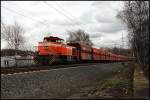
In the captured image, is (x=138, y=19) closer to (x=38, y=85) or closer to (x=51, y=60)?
(x=51, y=60)

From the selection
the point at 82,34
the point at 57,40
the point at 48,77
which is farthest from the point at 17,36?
the point at 48,77

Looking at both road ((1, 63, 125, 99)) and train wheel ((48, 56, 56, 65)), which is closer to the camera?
road ((1, 63, 125, 99))

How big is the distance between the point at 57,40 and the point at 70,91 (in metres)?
15.2

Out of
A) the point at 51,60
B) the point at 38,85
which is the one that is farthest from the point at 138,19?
the point at 38,85

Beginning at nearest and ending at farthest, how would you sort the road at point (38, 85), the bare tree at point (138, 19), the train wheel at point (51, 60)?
1. the road at point (38, 85)
2. the bare tree at point (138, 19)
3. the train wheel at point (51, 60)

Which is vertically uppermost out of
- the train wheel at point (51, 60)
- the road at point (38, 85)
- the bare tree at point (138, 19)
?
the bare tree at point (138, 19)

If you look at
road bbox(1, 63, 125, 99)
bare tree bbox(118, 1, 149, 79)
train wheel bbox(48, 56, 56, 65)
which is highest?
bare tree bbox(118, 1, 149, 79)

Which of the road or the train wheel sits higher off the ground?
the train wheel

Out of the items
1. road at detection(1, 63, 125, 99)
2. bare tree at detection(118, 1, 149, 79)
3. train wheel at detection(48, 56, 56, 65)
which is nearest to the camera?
road at detection(1, 63, 125, 99)

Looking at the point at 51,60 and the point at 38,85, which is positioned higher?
the point at 51,60

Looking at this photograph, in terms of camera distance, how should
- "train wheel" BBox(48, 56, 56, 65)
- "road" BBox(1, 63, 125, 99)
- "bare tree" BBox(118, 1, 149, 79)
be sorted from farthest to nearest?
"train wheel" BBox(48, 56, 56, 65)
"bare tree" BBox(118, 1, 149, 79)
"road" BBox(1, 63, 125, 99)

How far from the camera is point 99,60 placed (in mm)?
56531

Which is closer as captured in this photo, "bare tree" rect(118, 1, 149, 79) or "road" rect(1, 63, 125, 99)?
"road" rect(1, 63, 125, 99)

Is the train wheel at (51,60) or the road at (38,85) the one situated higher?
the train wheel at (51,60)
